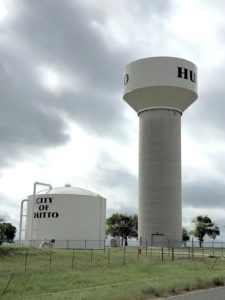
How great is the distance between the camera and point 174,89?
70.1 metres

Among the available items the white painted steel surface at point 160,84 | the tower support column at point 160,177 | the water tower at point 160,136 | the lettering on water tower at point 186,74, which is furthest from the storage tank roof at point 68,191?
the lettering on water tower at point 186,74

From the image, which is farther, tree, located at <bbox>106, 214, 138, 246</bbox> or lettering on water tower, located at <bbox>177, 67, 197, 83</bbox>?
tree, located at <bbox>106, 214, 138, 246</bbox>

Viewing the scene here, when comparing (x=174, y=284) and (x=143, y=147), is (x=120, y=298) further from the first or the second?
(x=143, y=147)

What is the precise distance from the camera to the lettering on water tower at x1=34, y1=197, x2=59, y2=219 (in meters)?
67.0

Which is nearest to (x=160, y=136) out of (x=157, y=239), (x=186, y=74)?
(x=186, y=74)

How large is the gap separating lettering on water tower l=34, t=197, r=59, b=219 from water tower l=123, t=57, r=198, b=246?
1378cm

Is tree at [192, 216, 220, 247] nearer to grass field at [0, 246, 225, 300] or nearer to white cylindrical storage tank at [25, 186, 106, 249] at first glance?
white cylindrical storage tank at [25, 186, 106, 249]

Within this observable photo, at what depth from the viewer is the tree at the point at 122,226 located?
113 m

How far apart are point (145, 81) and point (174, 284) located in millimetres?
51249

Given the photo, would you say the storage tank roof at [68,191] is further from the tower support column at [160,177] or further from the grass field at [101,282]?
the grass field at [101,282]

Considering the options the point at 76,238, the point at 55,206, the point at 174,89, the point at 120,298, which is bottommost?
the point at 120,298

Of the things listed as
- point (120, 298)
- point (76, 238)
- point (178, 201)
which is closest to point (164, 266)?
point (120, 298)

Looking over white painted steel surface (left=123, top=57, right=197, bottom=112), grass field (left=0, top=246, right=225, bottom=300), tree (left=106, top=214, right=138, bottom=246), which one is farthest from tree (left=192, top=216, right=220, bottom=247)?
grass field (left=0, top=246, right=225, bottom=300)

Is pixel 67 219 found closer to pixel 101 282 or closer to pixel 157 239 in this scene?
pixel 157 239
